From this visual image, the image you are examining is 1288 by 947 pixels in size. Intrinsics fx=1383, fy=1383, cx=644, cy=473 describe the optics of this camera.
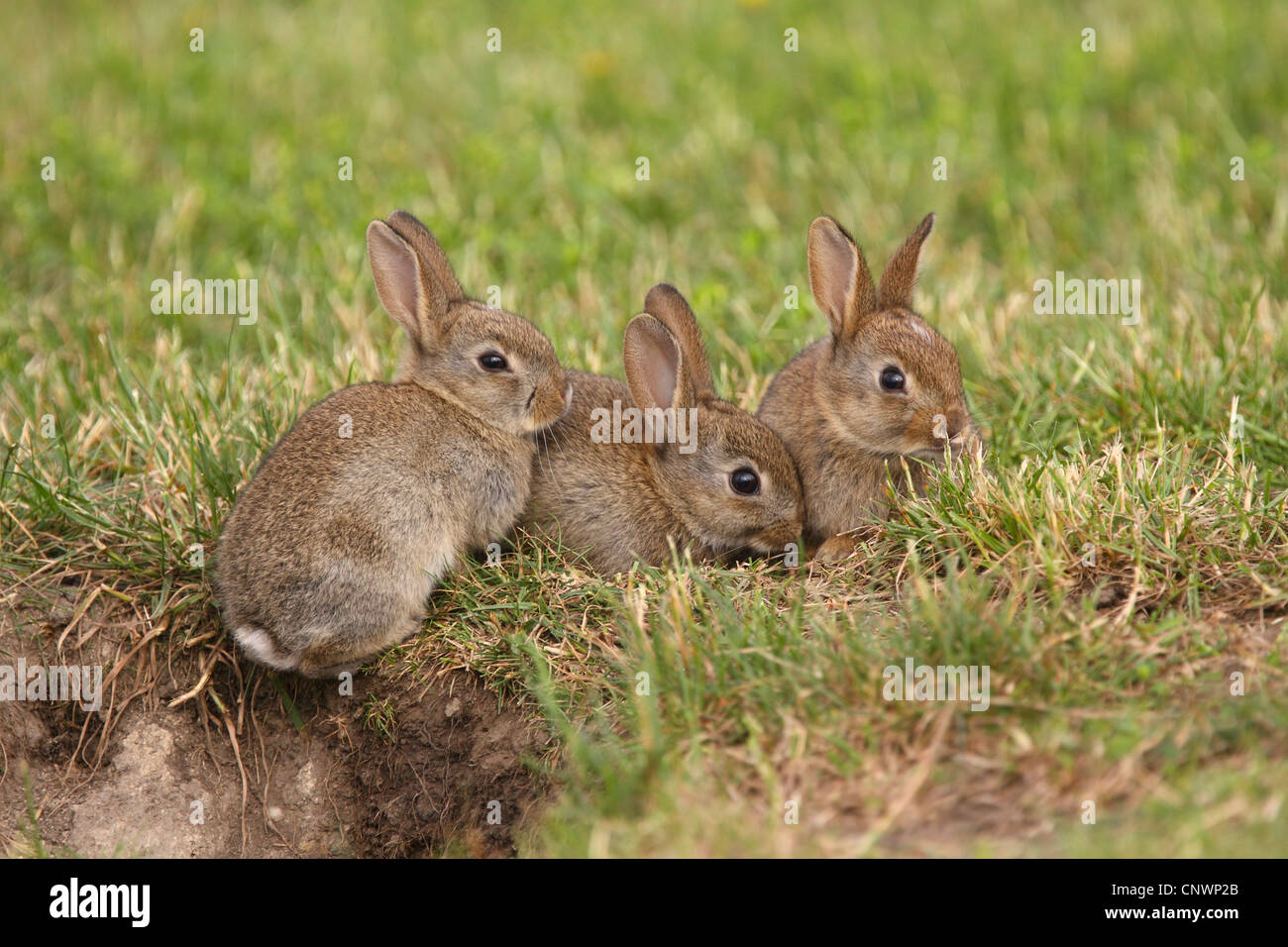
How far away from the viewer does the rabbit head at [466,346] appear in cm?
527

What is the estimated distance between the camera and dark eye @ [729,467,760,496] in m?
5.33

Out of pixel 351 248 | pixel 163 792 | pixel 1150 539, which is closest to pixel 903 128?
pixel 351 248

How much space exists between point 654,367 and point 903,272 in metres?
1.06

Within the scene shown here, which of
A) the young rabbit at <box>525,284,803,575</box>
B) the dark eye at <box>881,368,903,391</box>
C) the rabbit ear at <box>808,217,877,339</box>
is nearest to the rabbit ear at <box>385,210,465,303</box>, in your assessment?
the young rabbit at <box>525,284,803,575</box>

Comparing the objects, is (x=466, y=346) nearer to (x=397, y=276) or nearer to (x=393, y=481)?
(x=397, y=276)

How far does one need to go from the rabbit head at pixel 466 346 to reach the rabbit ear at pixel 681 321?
0.48 m

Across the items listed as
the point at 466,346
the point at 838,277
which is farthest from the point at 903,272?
the point at 466,346

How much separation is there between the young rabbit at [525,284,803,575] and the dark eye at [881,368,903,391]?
0.48 metres

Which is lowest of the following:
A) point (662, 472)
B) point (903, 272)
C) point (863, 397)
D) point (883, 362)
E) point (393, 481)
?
point (393, 481)

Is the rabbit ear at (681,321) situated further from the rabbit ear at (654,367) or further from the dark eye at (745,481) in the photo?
the dark eye at (745,481)

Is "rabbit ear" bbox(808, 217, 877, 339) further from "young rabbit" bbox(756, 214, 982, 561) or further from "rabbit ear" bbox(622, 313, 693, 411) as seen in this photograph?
"rabbit ear" bbox(622, 313, 693, 411)

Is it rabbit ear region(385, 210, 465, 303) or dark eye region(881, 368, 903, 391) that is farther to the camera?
rabbit ear region(385, 210, 465, 303)

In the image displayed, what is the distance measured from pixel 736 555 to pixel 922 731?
72.0 inches

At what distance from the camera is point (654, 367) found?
5.38 meters
